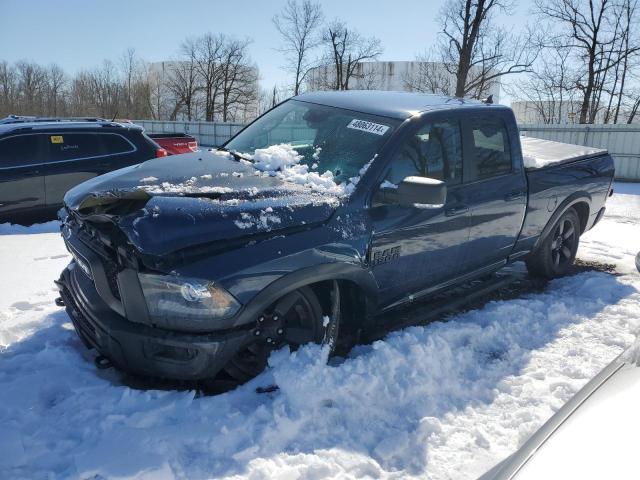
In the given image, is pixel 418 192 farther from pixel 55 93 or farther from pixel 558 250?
pixel 55 93

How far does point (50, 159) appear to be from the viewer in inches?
299

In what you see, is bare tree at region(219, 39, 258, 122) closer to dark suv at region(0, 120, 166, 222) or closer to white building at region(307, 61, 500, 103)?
white building at region(307, 61, 500, 103)

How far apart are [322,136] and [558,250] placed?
3227 millimetres

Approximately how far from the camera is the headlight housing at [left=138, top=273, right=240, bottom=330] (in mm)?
2408

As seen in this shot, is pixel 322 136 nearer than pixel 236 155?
Yes

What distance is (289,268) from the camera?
2.65 metres

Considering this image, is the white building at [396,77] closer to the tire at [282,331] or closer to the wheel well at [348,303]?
the wheel well at [348,303]

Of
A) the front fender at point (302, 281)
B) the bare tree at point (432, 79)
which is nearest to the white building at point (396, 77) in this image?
the bare tree at point (432, 79)

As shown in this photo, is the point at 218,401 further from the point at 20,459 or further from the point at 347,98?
the point at 347,98

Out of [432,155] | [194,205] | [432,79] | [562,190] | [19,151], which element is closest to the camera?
[194,205]

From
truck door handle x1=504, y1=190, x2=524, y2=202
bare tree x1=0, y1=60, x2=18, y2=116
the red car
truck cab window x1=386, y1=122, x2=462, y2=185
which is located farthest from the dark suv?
bare tree x1=0, y1=60, x2=18, y2=116

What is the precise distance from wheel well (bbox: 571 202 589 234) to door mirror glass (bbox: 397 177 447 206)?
3.10m

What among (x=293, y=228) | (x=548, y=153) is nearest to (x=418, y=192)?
(x=293, y=228)

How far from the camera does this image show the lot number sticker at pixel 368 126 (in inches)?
133
